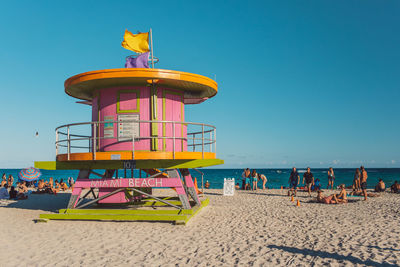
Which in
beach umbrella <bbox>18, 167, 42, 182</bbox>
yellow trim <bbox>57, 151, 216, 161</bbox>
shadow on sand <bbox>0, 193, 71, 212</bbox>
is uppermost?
yellow trim <bbox>57, 151, 216, 161</bbox>

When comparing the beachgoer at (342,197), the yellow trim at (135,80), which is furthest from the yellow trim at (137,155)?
the beachgoer at (342,197)

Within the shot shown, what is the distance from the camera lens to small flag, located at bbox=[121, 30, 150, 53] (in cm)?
1345

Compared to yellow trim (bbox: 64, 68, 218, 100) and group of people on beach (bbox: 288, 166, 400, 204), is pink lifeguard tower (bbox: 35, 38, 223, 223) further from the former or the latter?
group of people on beach (bbox: 288, 166, 400, 204)

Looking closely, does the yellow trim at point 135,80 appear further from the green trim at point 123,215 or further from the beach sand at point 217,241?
the beach sand at point 217,241

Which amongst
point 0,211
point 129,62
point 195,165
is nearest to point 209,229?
point 195,165

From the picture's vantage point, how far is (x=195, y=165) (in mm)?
12344

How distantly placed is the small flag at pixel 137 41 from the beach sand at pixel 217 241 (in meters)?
6.95

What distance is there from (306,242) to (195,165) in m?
4.78

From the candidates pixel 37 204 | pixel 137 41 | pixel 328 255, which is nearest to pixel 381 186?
pixel 328 255

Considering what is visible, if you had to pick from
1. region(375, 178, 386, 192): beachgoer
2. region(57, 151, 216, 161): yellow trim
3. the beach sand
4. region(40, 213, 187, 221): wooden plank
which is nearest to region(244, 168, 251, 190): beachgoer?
region(375, 178, 386, 192): beachgoer

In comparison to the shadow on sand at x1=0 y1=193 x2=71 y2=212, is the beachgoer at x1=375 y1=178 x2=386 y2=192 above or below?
above

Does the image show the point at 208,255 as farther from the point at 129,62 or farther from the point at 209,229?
the point at 129,62

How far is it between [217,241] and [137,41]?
335 inches

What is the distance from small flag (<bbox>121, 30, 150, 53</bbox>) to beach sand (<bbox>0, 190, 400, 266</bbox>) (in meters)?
6.95
